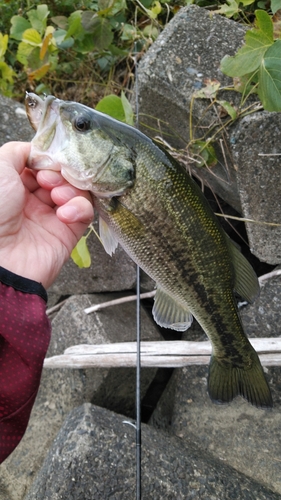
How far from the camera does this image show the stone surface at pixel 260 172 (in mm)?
2475

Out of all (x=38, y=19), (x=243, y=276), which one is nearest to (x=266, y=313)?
(x=243, y=276)

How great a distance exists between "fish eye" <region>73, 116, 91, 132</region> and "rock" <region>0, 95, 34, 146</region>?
1636 mm

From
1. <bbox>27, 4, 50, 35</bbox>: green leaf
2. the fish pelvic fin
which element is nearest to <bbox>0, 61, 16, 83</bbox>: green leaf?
<bbox>27, 4, 50, 35</bbox>: green leaf

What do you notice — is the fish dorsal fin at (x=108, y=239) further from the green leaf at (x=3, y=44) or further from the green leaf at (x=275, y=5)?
the green leaf at (x=3, y=44)

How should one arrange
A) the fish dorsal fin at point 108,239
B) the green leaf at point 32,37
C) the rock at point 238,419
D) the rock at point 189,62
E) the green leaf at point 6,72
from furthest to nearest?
1. the green leaf at point 6,72
2. the green leaf at point 32,37
3. the rock at point 189,62
4. the rock at point 238,419
5. the fish dorsal fin at point 108,239

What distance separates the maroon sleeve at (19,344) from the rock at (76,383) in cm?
108

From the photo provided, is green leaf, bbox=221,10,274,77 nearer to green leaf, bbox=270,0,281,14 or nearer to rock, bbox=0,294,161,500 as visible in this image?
green leaf, bbox=270,0,281,14

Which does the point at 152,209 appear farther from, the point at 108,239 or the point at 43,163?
the point at 43,163

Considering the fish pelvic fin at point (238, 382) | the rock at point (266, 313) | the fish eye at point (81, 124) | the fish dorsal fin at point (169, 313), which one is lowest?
the rock at point (266, 313)

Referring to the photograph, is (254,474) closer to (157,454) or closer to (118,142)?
(157,454)

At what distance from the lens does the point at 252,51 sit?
Result: 2291mm

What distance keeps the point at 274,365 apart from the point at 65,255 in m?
1.42

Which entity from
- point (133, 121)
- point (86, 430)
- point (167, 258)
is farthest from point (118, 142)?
point (86, 430)

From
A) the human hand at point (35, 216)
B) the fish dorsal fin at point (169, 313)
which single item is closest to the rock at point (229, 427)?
the fish dorsal fin at point (169, 313)
